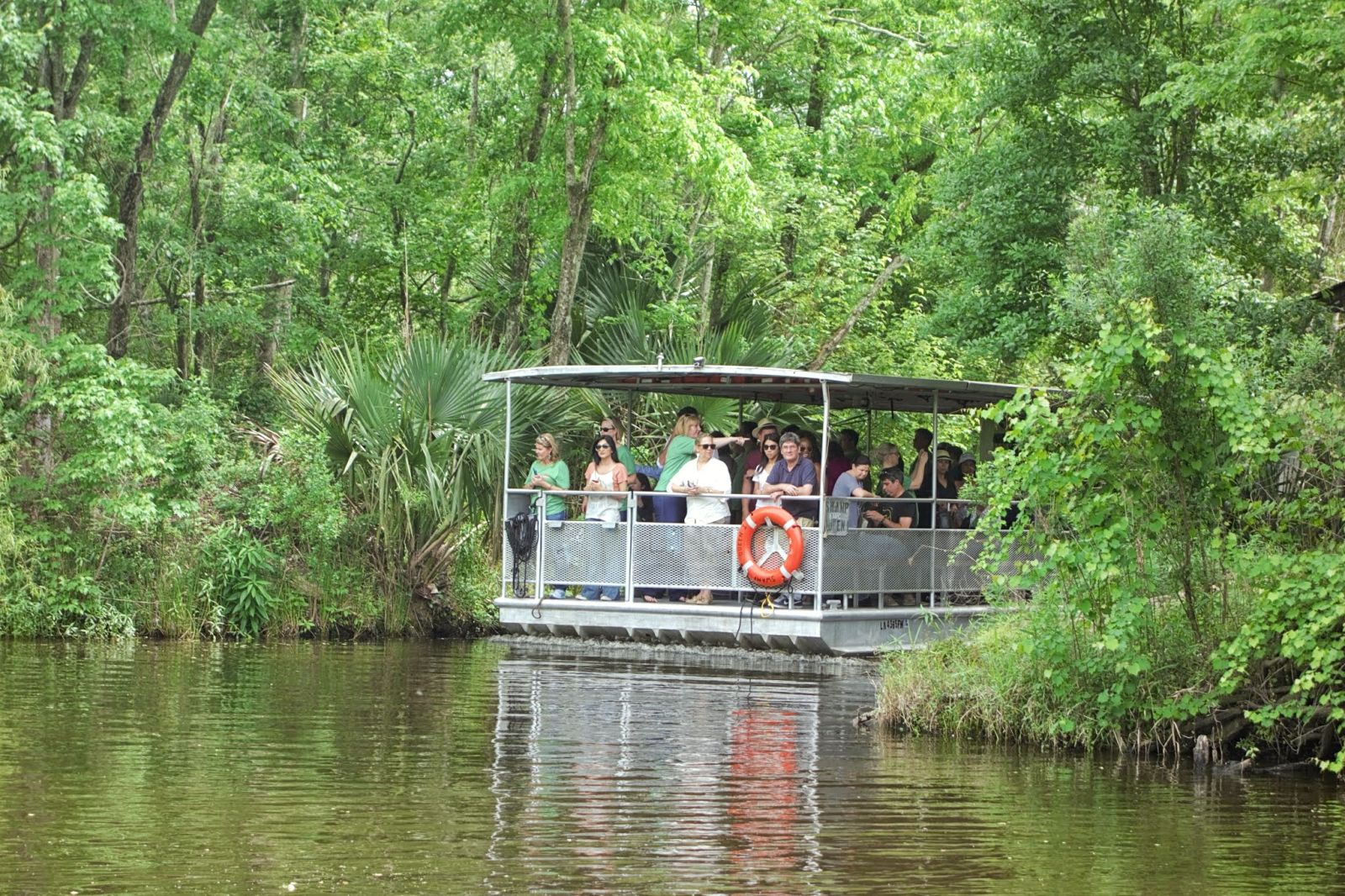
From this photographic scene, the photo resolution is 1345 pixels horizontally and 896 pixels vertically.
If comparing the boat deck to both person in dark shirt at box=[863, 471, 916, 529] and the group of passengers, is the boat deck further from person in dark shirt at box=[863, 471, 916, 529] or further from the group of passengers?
person in dark shirt at box=[863, 471, 916, 529]

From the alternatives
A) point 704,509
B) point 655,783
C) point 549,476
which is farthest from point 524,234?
point 655,783

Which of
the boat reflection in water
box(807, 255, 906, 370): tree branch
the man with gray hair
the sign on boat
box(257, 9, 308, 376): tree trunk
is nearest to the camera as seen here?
the boat reflection in water

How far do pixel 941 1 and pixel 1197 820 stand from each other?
23664 millimetres

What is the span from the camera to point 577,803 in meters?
9.97

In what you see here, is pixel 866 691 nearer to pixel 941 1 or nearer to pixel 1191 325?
pixel 1191 325

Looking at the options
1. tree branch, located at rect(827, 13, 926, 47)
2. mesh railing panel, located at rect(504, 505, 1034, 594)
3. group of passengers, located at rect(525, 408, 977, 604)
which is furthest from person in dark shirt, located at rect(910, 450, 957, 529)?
tree branch, located at rect(827, 13, 926, 47)

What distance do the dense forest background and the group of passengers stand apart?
7.21ft

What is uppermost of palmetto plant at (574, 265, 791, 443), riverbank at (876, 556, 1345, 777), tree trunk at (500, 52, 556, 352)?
tree trunk at (500, 52, 556, 352)

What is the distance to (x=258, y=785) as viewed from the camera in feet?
33.7

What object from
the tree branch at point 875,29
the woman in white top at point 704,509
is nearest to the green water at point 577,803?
the woman in white top at point 704,509

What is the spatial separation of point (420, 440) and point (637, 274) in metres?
5.52

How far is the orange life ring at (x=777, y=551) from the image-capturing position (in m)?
17.3

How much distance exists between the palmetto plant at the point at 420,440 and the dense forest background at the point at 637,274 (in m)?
0.06

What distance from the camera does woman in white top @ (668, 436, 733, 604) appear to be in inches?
709
